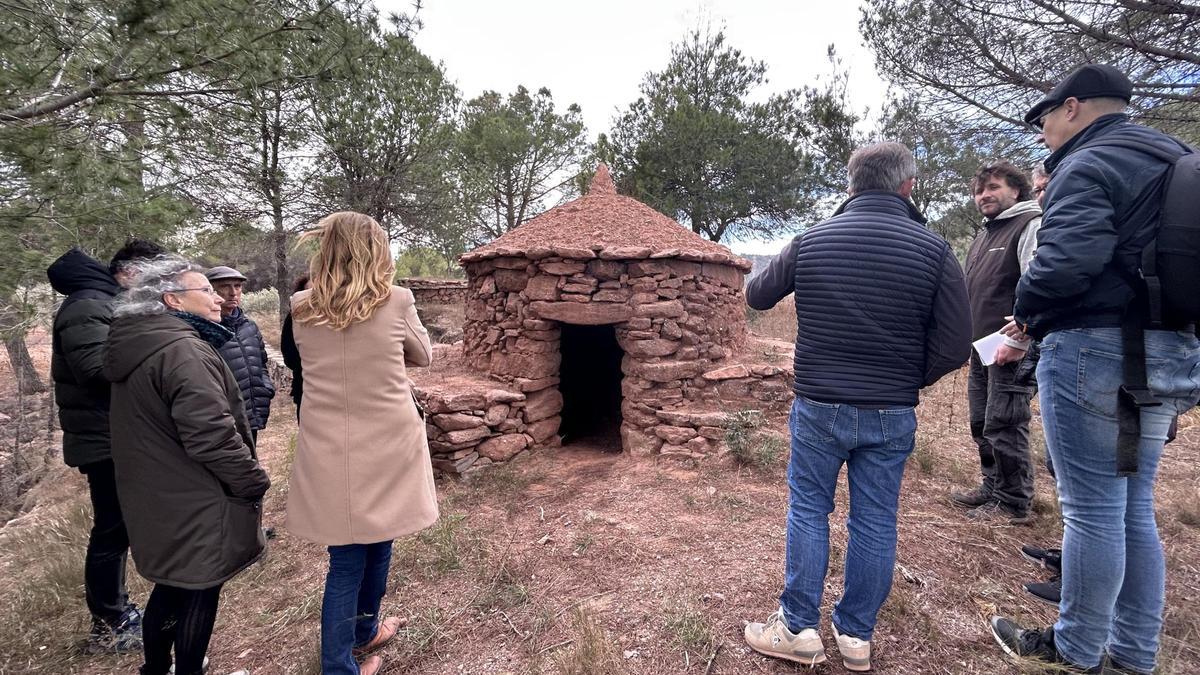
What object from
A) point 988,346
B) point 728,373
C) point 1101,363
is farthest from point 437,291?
point 1101,363

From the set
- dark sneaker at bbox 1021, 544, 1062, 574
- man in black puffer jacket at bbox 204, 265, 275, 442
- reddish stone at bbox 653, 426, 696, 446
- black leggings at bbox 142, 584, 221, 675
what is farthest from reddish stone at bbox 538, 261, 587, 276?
dark sneaker at bbox 1021, 544, 1062, 574

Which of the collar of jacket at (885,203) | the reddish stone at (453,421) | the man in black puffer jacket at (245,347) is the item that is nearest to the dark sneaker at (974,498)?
the collar of jacket at (885,203)

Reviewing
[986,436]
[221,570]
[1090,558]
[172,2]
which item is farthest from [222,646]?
[986,436]

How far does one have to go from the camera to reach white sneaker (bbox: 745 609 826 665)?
1.87m

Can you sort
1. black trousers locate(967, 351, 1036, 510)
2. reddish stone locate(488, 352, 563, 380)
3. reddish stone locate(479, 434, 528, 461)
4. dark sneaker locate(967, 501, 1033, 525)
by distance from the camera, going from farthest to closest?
1. reddish stone locate(488, 352, 563, 380)
2. reddish stone locate(479, 434, 528, 461)
3. dark sneaker locate(967, 501, 1033, 525)
4. black trousers locate(967, 351, 1036, 510)

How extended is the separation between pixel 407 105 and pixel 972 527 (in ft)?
33.2

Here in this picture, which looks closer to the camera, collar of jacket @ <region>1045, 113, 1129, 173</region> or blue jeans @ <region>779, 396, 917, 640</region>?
collar of jacket @ <region>1045, 113, 1129, 173</region>

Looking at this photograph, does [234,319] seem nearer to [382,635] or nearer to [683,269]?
[382,635]

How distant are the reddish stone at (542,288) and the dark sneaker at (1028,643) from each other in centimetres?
372

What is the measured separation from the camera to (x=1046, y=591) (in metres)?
2.28

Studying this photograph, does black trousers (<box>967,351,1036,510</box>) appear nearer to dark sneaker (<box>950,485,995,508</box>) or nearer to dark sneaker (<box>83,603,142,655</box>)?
dark sneaker (<box>950,485,995,508</box>)

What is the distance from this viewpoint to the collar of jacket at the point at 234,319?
123 inches

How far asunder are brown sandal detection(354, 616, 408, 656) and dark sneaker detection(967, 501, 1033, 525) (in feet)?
11.0

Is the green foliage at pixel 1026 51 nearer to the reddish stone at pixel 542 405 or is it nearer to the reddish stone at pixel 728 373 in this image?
the reddish stone at pixel 728 373
